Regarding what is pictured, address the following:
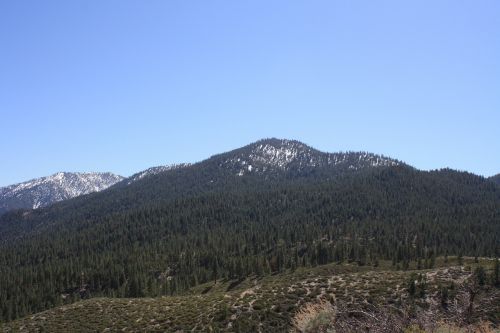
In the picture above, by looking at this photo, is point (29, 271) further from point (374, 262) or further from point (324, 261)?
point (374, 262)

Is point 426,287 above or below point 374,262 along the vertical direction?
above

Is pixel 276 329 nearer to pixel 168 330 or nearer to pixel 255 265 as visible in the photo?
pixel 168 330

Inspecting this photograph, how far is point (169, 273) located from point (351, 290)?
12227 cm

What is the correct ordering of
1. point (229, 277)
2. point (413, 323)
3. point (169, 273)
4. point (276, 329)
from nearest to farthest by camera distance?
point (413, 323) → point (276, 329) → point (229, 277) → point (169, 273)

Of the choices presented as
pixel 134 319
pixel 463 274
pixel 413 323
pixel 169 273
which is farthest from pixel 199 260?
pixel 413 323

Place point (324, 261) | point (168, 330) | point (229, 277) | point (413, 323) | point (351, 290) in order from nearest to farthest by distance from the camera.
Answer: point (413, 323), point (168, 330), point (351, 290), point (229, 277), point (324, 261)

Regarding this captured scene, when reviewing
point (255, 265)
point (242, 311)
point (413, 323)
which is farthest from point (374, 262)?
point (413, 323)

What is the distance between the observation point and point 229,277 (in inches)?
5699

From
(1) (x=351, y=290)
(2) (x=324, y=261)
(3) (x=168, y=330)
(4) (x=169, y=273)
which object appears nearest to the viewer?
(3) (x=168, y=330)

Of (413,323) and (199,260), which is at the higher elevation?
(413,323)

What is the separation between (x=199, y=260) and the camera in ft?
591

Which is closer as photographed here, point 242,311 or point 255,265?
point 242,311

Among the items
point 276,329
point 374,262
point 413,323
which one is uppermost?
point 413,323

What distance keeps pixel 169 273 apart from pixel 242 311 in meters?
119
